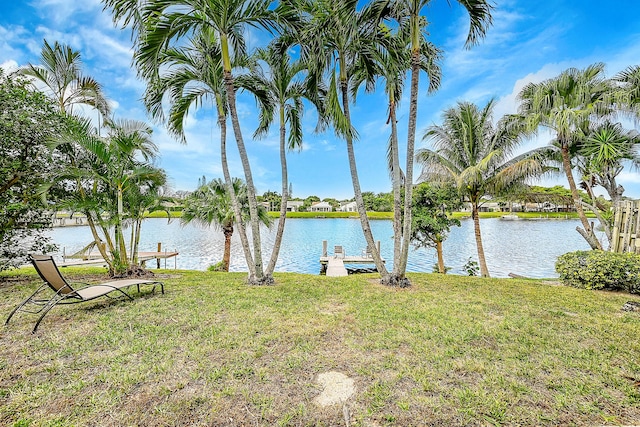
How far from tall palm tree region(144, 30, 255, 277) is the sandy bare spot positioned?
4554mm

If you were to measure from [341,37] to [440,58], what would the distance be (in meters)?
2.59

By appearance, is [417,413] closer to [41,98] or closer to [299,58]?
[299,58]

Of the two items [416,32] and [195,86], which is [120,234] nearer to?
[195,86]

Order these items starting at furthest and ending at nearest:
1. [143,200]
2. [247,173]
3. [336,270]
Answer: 1. [336,270]
2. [143,200]
3. [247,173]

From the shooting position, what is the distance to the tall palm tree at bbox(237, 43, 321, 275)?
696 cm

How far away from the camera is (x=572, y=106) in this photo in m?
9.08

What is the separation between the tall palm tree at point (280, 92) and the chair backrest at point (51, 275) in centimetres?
378

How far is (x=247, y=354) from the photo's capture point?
2.93m

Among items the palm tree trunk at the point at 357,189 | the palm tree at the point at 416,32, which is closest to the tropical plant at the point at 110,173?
the palm tree trunk at the point at 357,189

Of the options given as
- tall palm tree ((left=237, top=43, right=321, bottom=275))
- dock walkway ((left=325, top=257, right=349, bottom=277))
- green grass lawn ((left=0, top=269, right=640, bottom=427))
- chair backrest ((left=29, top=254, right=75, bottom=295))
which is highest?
tall palm tree ((left=237, top=43, right=321, bottom=275))

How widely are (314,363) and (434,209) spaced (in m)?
10.8

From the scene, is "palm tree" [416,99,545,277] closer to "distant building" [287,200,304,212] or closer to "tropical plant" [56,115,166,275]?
"tropical plant" [56,115,166,275]

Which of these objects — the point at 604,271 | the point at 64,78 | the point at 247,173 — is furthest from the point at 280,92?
the point at 604,271

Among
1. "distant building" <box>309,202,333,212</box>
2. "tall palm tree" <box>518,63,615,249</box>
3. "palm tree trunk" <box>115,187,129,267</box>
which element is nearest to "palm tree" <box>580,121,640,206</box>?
"tall palm tree" <box>518,63,615,249</box>
